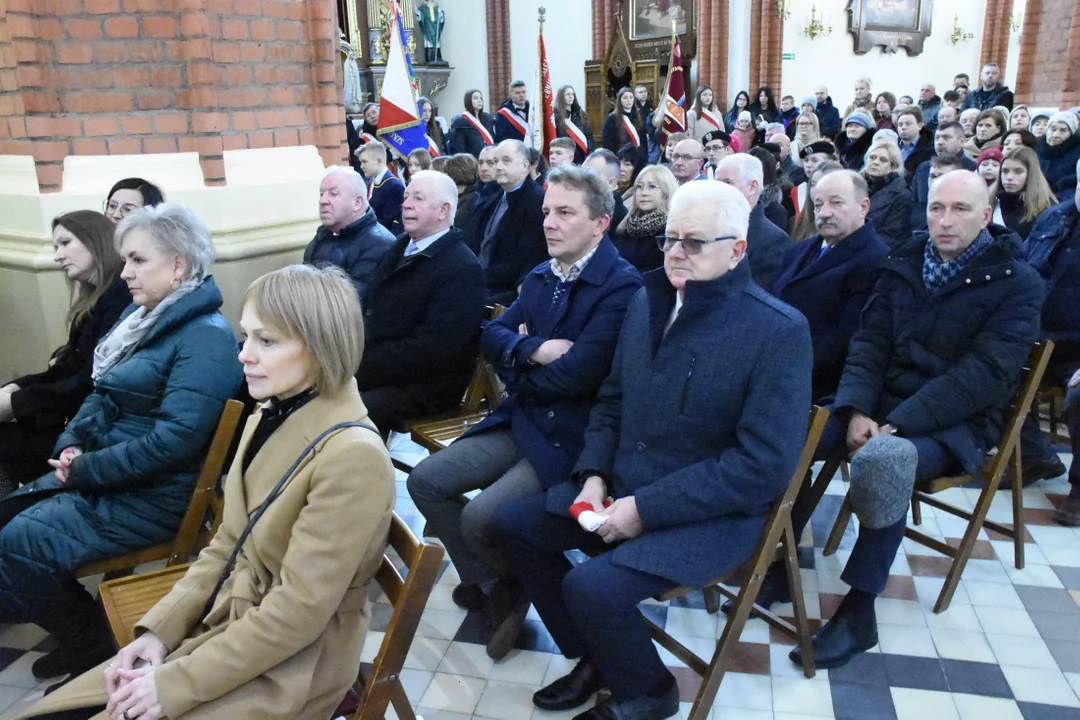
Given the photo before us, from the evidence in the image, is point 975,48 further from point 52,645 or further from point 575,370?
point 52,645

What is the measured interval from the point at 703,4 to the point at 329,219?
11.5m

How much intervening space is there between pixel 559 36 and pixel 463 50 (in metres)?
1.94

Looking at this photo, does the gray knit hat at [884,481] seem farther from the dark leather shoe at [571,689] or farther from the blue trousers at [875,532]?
the dark leather shoe at [571,689]

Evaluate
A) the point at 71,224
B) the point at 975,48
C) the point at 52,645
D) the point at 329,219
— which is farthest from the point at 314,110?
the point at 975,48

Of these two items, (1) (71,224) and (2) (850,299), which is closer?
(1) (71,224)

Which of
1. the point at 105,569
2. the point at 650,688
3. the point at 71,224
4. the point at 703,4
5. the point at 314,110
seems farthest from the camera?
the point at 703,4

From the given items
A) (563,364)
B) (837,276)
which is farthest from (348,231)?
(837,276)

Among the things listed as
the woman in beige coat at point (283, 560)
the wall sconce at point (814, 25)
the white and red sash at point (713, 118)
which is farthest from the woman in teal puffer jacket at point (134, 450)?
the wall sconce at point (814, 25)

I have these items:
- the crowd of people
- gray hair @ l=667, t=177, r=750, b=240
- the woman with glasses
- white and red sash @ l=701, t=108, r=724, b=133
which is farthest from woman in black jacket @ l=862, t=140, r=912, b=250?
white and red sash @ l=701, t=108, r=724, b=133

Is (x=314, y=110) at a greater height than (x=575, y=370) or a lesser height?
greater

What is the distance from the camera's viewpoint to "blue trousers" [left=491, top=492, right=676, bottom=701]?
2.15m

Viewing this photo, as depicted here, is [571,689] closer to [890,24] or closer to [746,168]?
[746,168]

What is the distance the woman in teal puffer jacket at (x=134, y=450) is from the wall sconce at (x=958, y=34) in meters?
16.7

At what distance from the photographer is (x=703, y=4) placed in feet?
44.9
